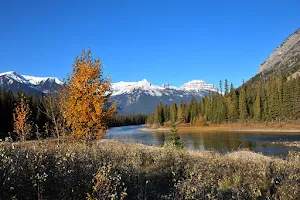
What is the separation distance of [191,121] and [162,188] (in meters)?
130

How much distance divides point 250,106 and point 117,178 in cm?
11691

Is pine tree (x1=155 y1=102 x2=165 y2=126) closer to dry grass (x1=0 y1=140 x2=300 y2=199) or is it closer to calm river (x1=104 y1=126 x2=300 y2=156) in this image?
calm river (x1=104 y1=126 x2=300 y2=156)

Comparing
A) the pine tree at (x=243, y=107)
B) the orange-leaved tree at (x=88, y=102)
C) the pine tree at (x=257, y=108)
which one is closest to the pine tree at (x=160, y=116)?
the pine tree at (x=243, y=107)

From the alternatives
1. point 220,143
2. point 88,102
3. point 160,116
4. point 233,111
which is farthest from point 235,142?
point 160,116

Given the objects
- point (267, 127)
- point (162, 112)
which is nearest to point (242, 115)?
point (267, 127)

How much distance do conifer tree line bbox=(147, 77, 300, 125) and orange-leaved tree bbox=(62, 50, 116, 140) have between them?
225ft

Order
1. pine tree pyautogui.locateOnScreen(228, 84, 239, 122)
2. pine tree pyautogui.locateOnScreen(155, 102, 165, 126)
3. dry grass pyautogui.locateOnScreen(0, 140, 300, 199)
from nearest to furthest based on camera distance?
dry grass pyautogui.locateOnScreen(0, 140, 300, 199)
pine tree pyautogui.locateOnScreen(228, 84, 239, 122)
pine tree pyautogui.locateOnScreen(155, 102, 165, 126)

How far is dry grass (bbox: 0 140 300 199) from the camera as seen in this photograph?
474 centimetres

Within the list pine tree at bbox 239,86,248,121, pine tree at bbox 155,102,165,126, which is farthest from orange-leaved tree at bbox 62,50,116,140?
pine tree at bbox 155,102,165,126

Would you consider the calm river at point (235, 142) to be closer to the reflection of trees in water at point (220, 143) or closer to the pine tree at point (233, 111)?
the reflection of trees in water at point (220, 143)

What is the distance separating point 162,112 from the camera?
156 m

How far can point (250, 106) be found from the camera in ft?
376

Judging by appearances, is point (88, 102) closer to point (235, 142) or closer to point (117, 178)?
point (117, 178)

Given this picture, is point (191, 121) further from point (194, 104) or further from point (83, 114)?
point (83, 114)
